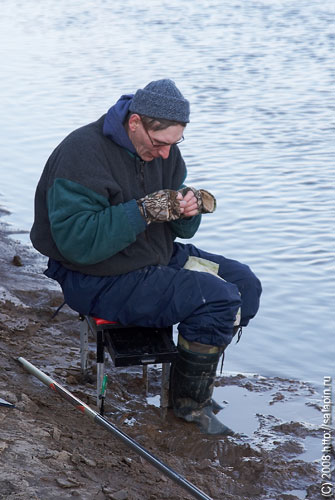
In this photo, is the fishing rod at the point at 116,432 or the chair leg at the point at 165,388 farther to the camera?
the chair leg at the point at 165,388

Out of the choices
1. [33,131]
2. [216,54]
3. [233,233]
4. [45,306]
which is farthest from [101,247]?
[216,54]

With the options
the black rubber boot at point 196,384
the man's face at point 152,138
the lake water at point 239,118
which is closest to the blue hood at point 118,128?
the man's face at point 152,138

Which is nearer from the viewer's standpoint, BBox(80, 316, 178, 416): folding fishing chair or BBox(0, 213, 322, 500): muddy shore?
BBox(0, 213, 322, 500): muddy shore

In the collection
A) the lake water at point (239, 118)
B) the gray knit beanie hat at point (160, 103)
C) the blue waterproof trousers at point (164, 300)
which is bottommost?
the lake water at point (239, 118)

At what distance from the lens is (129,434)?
12.1ft

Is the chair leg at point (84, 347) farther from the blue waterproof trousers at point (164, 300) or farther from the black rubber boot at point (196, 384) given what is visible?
the black rubber boot at point (196, 384)

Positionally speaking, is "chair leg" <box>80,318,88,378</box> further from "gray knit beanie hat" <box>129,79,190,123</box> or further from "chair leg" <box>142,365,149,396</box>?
"gray knit beanie hat" <box>129,79,190,123</box>

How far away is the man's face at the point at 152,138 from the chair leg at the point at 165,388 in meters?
1.02

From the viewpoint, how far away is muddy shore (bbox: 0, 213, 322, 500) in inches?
115

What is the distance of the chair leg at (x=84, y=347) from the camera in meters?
4.07

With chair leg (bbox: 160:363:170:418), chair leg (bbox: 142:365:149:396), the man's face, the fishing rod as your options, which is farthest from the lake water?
the man's face

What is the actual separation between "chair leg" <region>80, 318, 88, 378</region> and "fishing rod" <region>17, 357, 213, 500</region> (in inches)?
10.0

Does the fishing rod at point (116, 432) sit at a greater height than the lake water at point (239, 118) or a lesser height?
greater

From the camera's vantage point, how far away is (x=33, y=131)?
33.3 ft
